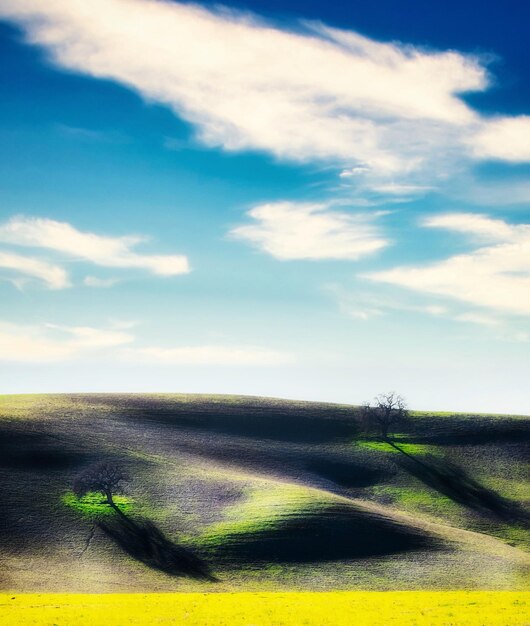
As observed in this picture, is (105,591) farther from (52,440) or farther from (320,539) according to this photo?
(52,440)

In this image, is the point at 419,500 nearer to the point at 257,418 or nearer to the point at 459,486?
the point at 459,486

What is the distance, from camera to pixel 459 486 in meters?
99.3

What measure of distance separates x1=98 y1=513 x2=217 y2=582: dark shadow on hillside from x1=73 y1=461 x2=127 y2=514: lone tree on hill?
4202mm

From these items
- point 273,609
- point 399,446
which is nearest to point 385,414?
point 399,446

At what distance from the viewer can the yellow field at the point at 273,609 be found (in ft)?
114

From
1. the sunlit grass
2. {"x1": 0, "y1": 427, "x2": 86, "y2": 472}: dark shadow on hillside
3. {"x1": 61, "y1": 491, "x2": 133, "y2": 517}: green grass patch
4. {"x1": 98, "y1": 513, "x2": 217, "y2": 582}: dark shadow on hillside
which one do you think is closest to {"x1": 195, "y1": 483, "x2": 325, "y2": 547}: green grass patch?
{"x1": 98, "y1": 513, "x2": 217, "y2": 582}: dark shadow on hillside

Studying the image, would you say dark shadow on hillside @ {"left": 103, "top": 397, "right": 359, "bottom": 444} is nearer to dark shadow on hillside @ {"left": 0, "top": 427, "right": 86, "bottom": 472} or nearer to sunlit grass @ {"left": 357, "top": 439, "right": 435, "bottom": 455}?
sunlit grass @ {"left": 357, "top": 439, "right": 435, "bottom": 455}

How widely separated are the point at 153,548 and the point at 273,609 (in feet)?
108

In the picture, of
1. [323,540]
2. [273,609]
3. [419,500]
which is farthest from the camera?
[419,500]

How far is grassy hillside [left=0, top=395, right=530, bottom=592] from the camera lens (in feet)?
210

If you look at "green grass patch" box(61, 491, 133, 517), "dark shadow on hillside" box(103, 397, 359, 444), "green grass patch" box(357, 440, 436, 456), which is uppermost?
"dark shadow on hillside" box(103, 397, 359, 444)

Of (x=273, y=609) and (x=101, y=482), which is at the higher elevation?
(x=101, y=482)

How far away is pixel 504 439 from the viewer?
391 ft

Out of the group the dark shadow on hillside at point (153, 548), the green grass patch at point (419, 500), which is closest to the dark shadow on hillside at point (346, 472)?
the green grass patch at point (419, 500)
